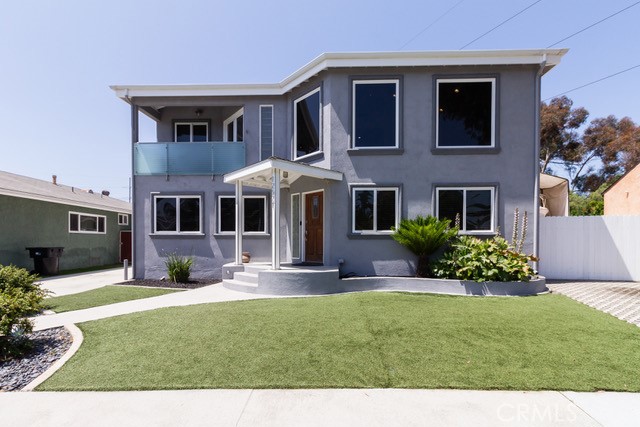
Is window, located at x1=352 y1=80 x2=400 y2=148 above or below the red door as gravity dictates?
above


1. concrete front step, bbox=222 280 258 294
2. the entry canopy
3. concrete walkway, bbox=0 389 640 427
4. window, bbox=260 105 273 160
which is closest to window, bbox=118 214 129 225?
the entry canopy

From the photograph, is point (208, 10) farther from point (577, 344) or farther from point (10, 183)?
point (577, 344)

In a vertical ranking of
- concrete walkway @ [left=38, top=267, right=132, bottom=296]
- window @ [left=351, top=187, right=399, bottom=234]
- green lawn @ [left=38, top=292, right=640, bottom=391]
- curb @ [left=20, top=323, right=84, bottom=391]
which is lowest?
concrete walkway @ [left=38, top=267, right=132, bottom=296]

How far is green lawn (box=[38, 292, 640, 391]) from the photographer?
11.7ft

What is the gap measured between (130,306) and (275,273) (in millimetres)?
3287

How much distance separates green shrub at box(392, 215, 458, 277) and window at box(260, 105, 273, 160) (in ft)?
18.3

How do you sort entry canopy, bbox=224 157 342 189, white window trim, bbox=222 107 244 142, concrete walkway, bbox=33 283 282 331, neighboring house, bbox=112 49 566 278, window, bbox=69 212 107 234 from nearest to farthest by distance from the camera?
concrete walkway, bbox=33 283 282 331 < entry canopy, bbox=224 157 342 189 < neighboring house, bbox=112 49 566 278 < white window trim, bbox=222 107 244 142 < window, bbox=69 212 107 234

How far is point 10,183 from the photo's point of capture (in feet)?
44.6

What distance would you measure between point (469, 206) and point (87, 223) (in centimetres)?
1874

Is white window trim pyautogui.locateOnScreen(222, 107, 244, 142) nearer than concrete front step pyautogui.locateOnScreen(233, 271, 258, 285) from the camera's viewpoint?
No

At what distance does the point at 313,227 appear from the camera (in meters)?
10.4

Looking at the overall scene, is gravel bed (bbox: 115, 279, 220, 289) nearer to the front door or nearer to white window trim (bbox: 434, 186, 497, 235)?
the front door

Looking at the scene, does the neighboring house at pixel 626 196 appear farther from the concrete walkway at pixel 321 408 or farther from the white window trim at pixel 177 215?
the white window trim at pixel 177 215

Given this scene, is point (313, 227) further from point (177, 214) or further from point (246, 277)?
point (177, 214)
